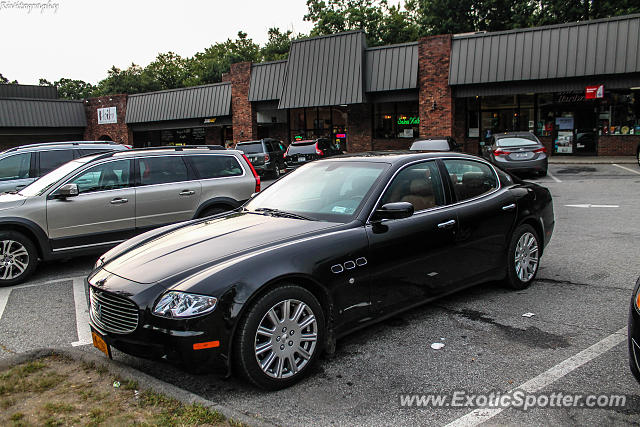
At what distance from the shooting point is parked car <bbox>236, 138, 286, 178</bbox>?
19969 millimetres

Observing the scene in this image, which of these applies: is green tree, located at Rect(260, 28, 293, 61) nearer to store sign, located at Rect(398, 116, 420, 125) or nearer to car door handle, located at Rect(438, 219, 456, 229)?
store sign, located at Rect(398, 116, 420, 125)

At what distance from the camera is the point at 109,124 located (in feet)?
115

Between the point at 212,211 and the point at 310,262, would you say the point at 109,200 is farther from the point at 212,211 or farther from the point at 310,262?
the point at 310,262

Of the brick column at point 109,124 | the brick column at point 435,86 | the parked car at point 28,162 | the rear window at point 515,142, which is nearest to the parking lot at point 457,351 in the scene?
the parked car at point 28,162

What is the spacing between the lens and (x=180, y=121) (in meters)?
31.8

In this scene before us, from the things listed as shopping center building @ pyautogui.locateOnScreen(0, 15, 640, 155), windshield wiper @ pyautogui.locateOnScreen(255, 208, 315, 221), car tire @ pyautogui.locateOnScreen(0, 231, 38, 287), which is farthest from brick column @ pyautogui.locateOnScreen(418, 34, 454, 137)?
windshield wiper @ pyautogui.locateOnScreen(255, 208, 315, 221)

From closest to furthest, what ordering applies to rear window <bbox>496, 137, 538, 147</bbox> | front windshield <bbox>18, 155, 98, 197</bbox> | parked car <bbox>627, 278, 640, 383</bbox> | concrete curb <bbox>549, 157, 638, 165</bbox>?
parked car <bbox>627, 278, 640, 383</bbox>
front windshield <bbox>18, 155, 98, 197</bbox>
rear window <bbox>496, 137, 538, 147</bbox>
concrete curb <bbox>549, 157, 638, 165</bbox>

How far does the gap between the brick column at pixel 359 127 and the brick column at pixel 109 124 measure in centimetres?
1574

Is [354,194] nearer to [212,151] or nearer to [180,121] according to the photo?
[212,151]

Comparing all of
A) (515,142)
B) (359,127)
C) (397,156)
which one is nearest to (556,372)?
(397,156)

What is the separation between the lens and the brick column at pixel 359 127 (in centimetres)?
2698

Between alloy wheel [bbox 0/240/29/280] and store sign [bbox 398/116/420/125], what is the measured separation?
2210cm

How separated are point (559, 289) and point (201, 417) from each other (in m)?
4.16

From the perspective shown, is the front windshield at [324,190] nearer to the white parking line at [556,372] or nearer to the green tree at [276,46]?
the white parking line at [556,372]
